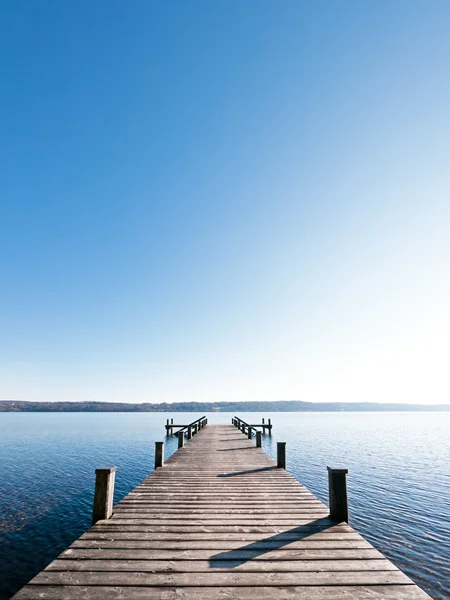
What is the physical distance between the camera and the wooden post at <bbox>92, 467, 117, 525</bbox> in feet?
21.1

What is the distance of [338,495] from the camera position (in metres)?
6.57

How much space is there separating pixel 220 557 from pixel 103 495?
287cm

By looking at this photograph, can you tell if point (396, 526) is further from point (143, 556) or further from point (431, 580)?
point (143, 556)

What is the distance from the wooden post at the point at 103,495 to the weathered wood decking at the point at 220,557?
257mm

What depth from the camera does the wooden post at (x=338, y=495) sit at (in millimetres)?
6441

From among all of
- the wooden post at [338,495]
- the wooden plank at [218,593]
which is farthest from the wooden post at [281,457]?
the wooden plank at [218,593]

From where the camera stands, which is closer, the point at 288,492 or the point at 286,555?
the point at 286,555

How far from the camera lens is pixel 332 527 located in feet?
20.0

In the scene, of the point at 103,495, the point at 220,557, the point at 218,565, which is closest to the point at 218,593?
the point at 218,565

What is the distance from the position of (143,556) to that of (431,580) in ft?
30.3

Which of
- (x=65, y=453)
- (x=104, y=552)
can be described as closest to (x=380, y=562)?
(x=104, y=552)

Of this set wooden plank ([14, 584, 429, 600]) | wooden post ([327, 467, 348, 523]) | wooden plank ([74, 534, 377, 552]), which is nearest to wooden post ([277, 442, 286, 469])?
wooden post ([327, 467, 348, 523])

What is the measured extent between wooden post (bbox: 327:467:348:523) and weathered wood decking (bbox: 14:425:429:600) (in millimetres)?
306

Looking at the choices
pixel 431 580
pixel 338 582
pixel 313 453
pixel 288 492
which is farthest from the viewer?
pixel 313 453
